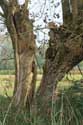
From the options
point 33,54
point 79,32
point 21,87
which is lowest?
point 21,87

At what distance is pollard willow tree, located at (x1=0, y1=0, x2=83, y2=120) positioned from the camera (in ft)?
23.5

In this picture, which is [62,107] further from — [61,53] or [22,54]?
[22,54]

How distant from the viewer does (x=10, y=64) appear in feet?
25.5

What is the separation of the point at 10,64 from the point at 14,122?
2.08m

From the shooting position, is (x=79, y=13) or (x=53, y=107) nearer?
(x=53, y=107)

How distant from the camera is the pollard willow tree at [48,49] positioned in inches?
282

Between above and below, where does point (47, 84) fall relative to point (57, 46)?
below

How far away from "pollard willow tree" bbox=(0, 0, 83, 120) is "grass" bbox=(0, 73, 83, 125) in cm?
41

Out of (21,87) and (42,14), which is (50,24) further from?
(21,87)

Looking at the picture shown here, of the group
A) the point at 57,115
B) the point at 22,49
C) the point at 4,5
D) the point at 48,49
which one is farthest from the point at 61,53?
the point at 57,115

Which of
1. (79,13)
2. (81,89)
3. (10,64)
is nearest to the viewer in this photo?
(81,89)

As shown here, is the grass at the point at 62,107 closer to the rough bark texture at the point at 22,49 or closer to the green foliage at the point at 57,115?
the green foliage at the point at 57,115

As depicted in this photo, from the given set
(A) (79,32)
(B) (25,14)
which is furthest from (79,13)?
(B) (25,14)

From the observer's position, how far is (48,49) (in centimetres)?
760
